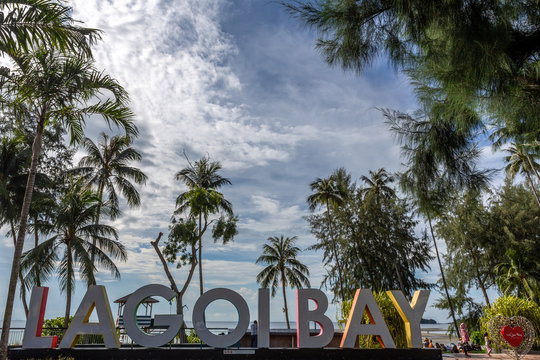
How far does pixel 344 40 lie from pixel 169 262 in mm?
20152


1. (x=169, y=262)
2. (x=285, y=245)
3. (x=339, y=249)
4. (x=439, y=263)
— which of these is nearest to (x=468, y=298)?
(x=439, y=263)

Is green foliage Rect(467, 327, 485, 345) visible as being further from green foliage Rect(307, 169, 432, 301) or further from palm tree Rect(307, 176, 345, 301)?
palm tree Rect(307, 176, 345, 301)

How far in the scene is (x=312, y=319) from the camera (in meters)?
9.90

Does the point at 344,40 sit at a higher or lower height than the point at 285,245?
lower

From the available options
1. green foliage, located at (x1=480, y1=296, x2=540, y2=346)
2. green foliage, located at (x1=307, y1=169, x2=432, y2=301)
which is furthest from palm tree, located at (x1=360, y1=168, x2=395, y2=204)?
green foliage, located at (x1=480, y1=296, x2=540, y2=346)

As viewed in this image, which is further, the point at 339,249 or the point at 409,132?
the point at 339,249

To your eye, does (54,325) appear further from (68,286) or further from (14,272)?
(14,272)

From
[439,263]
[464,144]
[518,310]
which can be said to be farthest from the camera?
[439,263]

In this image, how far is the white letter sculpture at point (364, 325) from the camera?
32.4 feet

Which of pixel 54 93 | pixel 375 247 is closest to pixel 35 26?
pixel 54 93

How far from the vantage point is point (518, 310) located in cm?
1424

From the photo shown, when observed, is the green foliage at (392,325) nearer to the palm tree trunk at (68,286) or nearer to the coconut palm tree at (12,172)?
the palm tree trunk at (68,286)

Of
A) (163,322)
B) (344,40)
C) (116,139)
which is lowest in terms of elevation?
(163,322)

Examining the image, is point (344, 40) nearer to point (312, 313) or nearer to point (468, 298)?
Result: point (312, 313)
